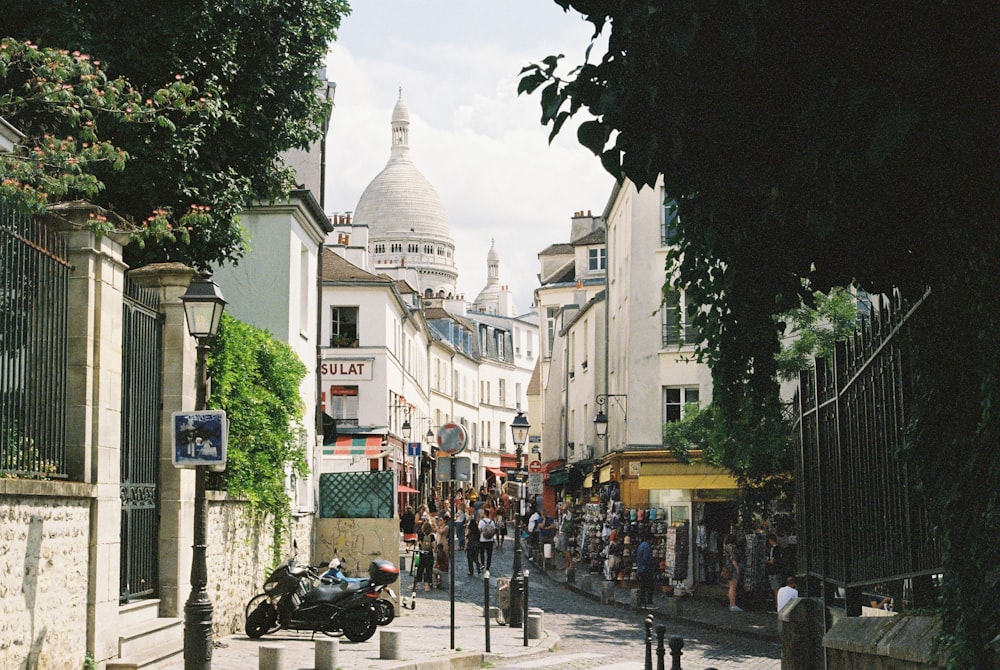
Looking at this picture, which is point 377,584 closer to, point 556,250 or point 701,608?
point 701,608

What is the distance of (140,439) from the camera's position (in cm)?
1292

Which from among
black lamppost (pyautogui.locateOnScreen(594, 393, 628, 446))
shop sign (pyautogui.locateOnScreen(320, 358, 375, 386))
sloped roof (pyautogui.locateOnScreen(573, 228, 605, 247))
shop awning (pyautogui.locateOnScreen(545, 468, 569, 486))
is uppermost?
sloped roof (pyautogui.locateOnScreen(573, 228, 605, 247))

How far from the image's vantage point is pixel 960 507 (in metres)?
4.36

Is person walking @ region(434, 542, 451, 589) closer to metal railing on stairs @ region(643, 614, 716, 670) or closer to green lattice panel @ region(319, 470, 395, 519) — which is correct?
green lattice panel @ region(319, 470, 395, 519)

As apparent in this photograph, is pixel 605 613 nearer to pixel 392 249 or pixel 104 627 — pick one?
pixel 104 627

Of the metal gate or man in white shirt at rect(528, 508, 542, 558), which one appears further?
man in white shirt at rect(528, 508, 542, 558)

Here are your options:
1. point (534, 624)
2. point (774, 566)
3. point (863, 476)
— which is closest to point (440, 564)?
point (774, 566)

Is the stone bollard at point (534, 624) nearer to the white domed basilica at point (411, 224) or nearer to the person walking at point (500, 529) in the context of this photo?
the person walking at point (500, 529)

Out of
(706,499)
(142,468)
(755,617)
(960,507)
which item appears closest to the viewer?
(960,507)

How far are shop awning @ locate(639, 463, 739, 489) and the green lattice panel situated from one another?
11540mm

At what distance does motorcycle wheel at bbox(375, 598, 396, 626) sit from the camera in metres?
17.6

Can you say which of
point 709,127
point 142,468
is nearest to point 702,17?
point 709,127

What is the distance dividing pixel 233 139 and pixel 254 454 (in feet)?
14.7

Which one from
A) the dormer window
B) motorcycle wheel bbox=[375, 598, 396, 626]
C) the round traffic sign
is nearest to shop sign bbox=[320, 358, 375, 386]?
the dormer window
